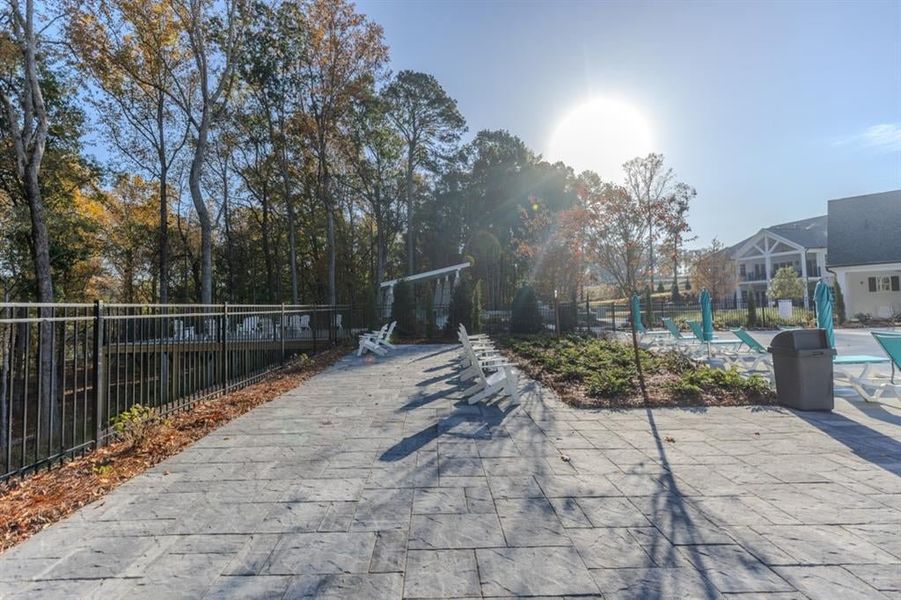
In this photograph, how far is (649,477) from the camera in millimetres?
3605

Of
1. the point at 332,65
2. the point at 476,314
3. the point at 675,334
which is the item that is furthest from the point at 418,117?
the point at 675,334

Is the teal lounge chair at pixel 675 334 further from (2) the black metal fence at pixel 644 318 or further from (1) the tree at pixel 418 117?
(1) the tree at pixel 418 117

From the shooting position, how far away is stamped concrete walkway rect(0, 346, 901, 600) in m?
2.24

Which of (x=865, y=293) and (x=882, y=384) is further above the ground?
(x=865, y=293)

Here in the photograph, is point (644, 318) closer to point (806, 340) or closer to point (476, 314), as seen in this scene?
point (476, 314)

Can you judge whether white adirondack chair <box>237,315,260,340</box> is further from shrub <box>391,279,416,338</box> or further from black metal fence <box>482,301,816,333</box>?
black metal fence <box>482,301,816,333</box>

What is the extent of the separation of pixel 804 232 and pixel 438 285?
107ft

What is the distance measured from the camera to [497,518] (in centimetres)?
293

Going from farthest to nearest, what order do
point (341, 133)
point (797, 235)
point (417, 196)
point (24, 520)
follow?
1. point (797, 235)
2. point (417, 196)
3. point (341, 133)
4. point (24, 520)

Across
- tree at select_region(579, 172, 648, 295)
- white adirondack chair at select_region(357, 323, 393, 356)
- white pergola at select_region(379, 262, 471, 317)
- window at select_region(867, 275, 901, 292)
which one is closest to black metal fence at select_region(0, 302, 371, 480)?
white adirondack chair at select_region(357, 323, 393, 356)

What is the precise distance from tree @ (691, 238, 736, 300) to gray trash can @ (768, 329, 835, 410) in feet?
93.7

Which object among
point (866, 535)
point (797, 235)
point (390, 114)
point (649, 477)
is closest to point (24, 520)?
point (649, 477)

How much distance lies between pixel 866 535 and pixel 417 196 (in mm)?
33269

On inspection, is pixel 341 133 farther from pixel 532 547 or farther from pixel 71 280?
pixel 532 547
